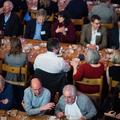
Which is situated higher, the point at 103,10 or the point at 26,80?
the point at 103,10

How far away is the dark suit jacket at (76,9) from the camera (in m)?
9.54

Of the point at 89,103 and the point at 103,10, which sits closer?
the point at 89,103

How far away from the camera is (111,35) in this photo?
27.5ft

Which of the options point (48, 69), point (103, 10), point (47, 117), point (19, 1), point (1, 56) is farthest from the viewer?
point (19, 1)

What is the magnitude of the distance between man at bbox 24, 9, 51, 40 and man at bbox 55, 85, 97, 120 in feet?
9.87

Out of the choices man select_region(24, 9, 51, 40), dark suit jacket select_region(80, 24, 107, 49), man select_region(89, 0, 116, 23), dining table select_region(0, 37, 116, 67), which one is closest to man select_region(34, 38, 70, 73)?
dining table select_region(0, 37, 116, 67)

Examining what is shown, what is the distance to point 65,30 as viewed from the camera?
8.47 m

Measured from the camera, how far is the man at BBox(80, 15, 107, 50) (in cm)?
806

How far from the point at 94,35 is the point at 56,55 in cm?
168

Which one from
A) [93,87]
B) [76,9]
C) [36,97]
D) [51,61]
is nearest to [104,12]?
[76,9]

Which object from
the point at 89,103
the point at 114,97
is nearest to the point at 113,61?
the point at 114,97

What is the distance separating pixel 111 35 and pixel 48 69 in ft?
6.97

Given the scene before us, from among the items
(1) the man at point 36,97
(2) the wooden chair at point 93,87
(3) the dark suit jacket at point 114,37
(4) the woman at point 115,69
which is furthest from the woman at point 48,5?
(1) the man at point 36,97

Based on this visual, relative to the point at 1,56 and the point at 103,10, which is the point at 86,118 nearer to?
the point at 1,56
